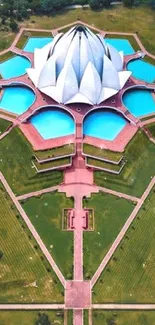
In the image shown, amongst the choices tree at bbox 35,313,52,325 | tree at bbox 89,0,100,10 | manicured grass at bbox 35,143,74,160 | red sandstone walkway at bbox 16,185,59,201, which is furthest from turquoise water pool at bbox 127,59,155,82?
tree at bbox 35,313,52,325

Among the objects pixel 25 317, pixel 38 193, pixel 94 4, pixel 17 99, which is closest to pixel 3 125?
pixel 17 99

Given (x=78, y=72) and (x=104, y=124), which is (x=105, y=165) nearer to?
(x=104, y=124)

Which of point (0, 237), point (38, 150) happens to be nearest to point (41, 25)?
point (38, 150)

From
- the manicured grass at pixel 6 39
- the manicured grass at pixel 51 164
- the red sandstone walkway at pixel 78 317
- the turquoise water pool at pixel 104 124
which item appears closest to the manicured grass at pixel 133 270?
the red sandstone walkway at pixel 78 317

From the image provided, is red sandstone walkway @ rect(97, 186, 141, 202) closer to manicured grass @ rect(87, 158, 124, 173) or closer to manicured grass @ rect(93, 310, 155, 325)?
manicured grass @ rect(87, 158, 124, 173)

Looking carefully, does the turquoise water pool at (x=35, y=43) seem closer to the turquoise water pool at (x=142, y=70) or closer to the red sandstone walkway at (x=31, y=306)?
the turquoise water pool at (x=142, y=70)

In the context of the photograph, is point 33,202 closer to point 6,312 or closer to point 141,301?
point 6,312
